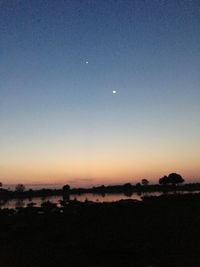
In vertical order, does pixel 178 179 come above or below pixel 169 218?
above

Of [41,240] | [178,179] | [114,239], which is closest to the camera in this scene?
[114,239]

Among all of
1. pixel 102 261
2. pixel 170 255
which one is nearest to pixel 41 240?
pixel 102 261

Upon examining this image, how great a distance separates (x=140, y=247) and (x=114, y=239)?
343cm

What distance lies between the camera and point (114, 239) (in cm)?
2586

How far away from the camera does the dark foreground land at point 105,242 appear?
2011cm

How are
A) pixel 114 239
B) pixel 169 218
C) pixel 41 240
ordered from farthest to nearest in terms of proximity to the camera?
pixel 169 218, pixel 41 240, pixel 114 239

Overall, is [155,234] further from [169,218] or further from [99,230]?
[169,218]

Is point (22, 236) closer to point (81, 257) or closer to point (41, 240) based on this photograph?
point (41, 240)

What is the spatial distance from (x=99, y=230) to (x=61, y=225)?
6.37 metres

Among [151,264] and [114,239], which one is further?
[114,239]

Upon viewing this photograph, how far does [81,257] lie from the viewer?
2136cm

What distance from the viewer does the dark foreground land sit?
792 inches

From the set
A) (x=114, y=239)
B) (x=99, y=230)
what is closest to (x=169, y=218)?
(x=99, y=230)

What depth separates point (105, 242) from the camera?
24.9m
